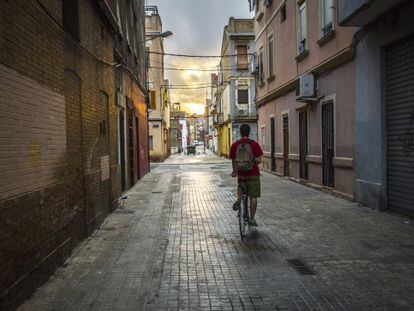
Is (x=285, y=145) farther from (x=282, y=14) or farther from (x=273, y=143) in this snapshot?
(x=282, y=14)

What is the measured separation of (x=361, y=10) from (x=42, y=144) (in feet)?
21.8

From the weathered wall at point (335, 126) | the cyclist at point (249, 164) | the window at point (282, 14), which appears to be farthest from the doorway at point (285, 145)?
the cyclist at point (249, 164)

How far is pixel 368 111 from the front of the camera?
9969mm

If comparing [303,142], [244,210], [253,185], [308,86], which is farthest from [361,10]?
[303,142]

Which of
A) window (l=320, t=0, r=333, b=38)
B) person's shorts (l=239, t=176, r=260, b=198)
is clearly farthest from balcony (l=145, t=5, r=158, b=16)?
person's shorts (l=239, t=176, r=260, b=198)

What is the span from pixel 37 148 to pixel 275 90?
15.1 m

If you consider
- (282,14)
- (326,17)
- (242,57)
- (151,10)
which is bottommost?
(326,17)

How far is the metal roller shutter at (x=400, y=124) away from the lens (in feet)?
27.7

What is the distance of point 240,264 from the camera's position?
5.61 metres

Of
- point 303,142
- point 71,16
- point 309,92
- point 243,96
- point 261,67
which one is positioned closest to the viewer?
point 71,16

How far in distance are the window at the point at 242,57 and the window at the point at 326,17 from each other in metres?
26.1

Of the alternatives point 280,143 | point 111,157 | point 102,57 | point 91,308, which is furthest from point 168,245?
point 280,143

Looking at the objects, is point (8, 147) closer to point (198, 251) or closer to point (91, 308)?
point (91, 308)

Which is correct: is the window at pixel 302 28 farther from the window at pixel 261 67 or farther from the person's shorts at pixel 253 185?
the person's shorts at pixel 253 185
